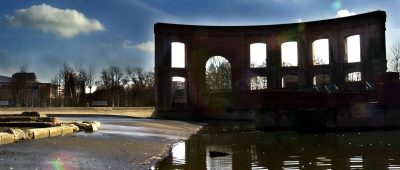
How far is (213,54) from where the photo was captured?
4697cm

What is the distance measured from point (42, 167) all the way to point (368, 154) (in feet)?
25.1

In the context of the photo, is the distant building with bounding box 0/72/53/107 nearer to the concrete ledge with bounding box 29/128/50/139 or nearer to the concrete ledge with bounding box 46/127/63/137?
the concrete ledge with bounding box 46/127/63/137

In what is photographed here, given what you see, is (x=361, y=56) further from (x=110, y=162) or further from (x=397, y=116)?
(x=110, y=162)

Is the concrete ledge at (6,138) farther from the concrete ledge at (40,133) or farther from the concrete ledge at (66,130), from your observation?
the concrete ledge at (66,130)

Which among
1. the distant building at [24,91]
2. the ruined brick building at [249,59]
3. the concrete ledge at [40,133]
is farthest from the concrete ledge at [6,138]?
the distant building at [24,91]

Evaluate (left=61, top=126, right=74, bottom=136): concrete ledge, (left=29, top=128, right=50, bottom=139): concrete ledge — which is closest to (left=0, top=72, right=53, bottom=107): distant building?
(left=61, top=126, right=74, bottom=136): concrete ledge

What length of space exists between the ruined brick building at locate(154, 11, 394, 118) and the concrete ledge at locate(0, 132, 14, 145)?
29454mm

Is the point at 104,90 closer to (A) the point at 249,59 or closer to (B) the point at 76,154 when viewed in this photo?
(A) the point at 249,59

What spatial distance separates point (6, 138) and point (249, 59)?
3850 centimetres

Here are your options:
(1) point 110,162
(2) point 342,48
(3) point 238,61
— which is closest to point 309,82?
(2) point 342,48

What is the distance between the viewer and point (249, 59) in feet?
154

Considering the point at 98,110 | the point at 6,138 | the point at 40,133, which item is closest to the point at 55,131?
the point at 40,133

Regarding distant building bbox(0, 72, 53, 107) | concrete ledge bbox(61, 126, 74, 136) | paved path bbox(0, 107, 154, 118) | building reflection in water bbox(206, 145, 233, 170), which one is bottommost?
building reflection in water bbox(206, 145, 233, 170)

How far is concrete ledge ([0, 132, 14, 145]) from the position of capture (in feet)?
31.1
